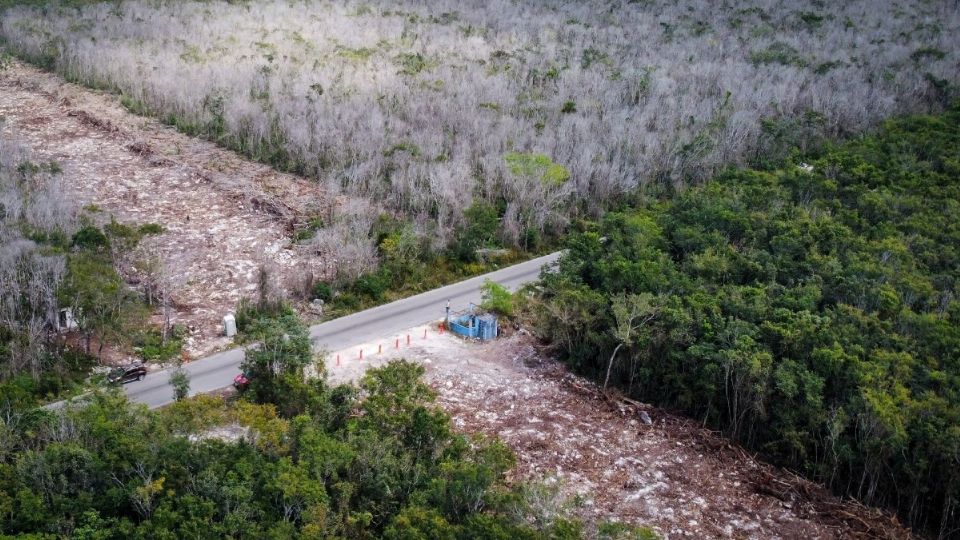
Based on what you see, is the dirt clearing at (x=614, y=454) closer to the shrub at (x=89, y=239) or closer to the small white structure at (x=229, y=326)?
the small white structure at (x=229, y=326)

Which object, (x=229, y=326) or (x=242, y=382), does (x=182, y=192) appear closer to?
(x=229, y=326)

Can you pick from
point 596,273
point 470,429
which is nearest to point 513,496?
point 470,429

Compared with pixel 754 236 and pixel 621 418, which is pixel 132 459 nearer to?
pixel 621 418

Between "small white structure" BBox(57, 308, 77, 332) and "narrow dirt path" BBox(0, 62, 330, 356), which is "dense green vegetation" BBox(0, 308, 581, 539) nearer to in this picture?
"small white structure" BBox(57, 308, 77, 332)

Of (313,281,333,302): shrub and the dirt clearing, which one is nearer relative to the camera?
the dirt clearing

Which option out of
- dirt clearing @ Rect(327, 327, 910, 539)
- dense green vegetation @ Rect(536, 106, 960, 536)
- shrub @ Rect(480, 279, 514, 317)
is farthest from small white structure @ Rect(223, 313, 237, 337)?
dense green vegetation @ Rect(536, 106, 960, 536)

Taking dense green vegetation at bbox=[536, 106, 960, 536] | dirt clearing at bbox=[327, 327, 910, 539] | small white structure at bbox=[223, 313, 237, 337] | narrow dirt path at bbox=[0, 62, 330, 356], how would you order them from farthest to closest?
1. narrow dirt path at bbox=[0, 62, 330, 356]
2. small white structure at bbox=[223, 313, 237, 337]
3. dense green vegetation at bbox=[536, 106, 960, 536]
4. dirt clearing at bbox=[327, 327, 910, 539]

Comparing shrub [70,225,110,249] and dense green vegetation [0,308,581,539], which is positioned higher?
shrub [70,225,110,249]
